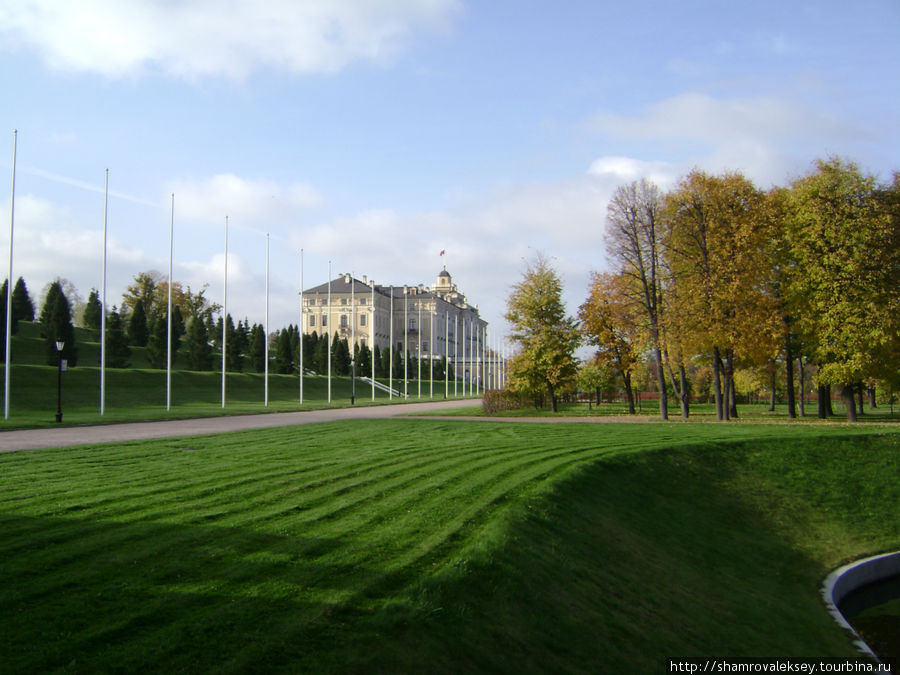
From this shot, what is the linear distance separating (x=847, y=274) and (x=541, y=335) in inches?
645

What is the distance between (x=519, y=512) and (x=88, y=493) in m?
6.54

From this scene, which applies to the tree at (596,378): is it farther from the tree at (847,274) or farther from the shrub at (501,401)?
the tree at (847,274)

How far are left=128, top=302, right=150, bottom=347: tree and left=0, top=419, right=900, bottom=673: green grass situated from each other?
170ft

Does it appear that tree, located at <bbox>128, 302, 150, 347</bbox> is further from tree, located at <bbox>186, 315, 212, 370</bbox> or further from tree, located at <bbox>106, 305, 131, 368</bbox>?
tree, located at <bbox>106, 305, 131, 368</bbox>

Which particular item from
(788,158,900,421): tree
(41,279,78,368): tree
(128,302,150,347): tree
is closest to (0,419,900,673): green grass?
(788,158,900,421): tree

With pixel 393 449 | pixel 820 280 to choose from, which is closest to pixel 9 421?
pixel 393 449

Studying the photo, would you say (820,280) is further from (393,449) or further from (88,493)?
(88,493)

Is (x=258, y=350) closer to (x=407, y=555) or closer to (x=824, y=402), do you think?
(x=824, y=402)

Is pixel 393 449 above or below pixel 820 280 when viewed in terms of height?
below

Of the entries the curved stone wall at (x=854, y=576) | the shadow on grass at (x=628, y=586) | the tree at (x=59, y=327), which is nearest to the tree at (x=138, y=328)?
the tree at (x=59, y=327)

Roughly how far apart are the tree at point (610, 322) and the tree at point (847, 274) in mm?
8328

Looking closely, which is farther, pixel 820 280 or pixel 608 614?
pixel 820 280

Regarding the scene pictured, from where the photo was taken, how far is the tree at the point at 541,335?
40562 millimetres

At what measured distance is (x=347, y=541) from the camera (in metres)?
8.51
